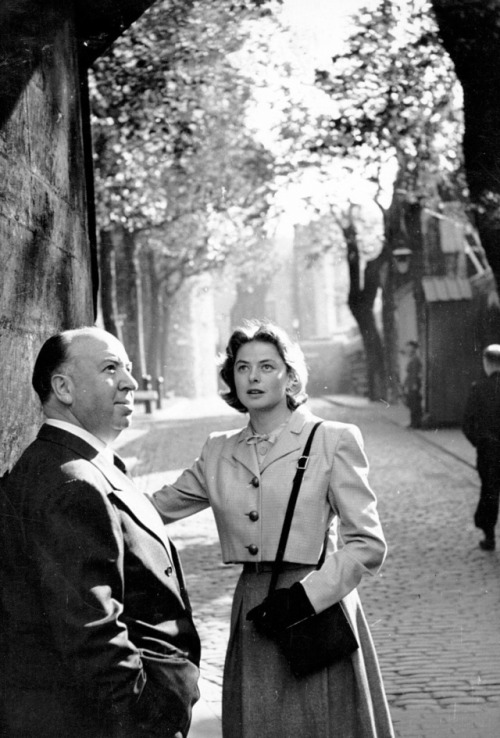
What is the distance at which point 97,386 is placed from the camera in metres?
2.56

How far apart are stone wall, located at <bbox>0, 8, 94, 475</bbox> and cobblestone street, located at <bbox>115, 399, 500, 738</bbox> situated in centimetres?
195

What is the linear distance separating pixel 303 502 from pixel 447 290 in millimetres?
19924

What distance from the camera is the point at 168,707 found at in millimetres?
2443

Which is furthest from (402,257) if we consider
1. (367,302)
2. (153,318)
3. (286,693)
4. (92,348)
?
(92,348)

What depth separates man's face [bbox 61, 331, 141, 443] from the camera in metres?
2.56

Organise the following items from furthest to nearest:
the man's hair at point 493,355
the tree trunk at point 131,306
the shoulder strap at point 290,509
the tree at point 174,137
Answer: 1. the tree trunk at point 131,306
2. the tree at point 174,137
3. the man's hair at point 493,355
4. the shoulder strap at point 290,509

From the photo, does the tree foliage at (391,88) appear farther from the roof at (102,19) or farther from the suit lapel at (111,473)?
the suit lapel at (111,473)

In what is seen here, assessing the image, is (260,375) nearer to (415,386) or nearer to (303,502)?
(303,502)

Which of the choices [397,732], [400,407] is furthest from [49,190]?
[400,407]

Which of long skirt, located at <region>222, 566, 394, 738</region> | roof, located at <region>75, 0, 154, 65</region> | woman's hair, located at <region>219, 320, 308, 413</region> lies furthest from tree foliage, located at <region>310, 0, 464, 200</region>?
long skirt, located at <region>222, 566, 394, 738</region>

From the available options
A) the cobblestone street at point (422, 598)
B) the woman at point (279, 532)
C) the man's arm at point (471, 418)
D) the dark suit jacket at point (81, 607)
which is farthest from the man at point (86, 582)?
the man's arm at point (471, 418)

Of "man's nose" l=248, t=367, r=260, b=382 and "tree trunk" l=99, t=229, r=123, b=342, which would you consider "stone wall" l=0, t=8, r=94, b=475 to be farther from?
"tree trunk" l=99, t=229, r=123, b=342

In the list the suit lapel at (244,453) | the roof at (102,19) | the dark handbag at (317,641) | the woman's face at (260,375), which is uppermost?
the roof at (102,19)

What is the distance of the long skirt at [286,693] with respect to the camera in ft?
9.86
